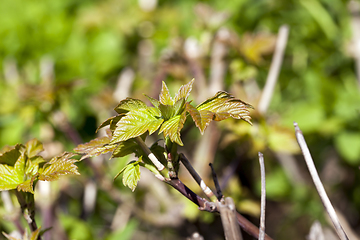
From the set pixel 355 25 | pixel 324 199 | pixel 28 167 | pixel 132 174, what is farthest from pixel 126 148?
pixel 355 25

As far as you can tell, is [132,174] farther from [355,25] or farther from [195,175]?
[355,25]

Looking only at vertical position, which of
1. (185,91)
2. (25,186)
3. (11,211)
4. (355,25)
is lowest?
(11,211)

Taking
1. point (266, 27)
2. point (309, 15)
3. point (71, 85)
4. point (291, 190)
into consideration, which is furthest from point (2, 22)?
point (291, 190)

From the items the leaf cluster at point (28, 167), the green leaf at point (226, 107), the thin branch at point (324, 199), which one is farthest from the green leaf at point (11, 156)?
the thin branch at point (324, 199)

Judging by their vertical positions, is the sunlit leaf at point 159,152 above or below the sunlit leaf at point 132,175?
above

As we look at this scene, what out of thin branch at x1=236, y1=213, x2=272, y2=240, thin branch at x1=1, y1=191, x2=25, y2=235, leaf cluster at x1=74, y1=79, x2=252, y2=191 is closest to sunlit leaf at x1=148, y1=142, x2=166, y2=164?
leaf cluster at x1=74, y1=79, x2=252, y2=191

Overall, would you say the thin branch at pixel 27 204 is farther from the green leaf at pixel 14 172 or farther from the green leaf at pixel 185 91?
the green leaf at pixel 185 91
